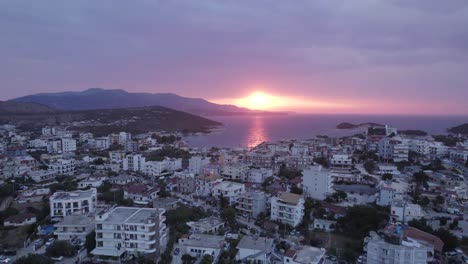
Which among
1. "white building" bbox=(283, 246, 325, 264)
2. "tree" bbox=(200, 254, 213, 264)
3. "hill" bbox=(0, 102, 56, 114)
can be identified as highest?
"hill" bbox=(0, 102, 56, 114)

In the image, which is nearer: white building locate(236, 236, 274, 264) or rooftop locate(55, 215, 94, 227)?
white building locate(236, 236, 274, 264)

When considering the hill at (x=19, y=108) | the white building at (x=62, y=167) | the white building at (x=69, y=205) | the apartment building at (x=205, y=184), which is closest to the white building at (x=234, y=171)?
the apartment building at (x=205, y=184)

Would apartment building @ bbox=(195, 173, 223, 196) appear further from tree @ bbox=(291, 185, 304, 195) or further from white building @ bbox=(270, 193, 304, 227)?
white building @ bbox=(270, 193, 304, 227)

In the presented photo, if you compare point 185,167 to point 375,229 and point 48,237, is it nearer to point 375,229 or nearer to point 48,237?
point 48,237

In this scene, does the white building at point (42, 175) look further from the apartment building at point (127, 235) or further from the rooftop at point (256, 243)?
the rooftop at point (256, 243)

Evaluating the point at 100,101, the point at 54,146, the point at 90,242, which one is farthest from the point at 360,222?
the point at 100,101

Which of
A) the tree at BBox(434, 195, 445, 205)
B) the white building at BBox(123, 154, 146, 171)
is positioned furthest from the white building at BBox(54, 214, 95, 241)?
the tree at BBox(434, 195, 445, 205)

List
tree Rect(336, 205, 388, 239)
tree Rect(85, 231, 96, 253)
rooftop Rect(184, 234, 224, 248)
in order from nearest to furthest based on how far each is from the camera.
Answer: rooftop Rect(184, 234, 224, 248) → tree Rect(85, 231, 96, 253) → tree Rect(336, 205, 388, 239)

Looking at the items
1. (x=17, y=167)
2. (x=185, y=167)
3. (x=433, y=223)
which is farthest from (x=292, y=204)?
(x=17, y=167)
